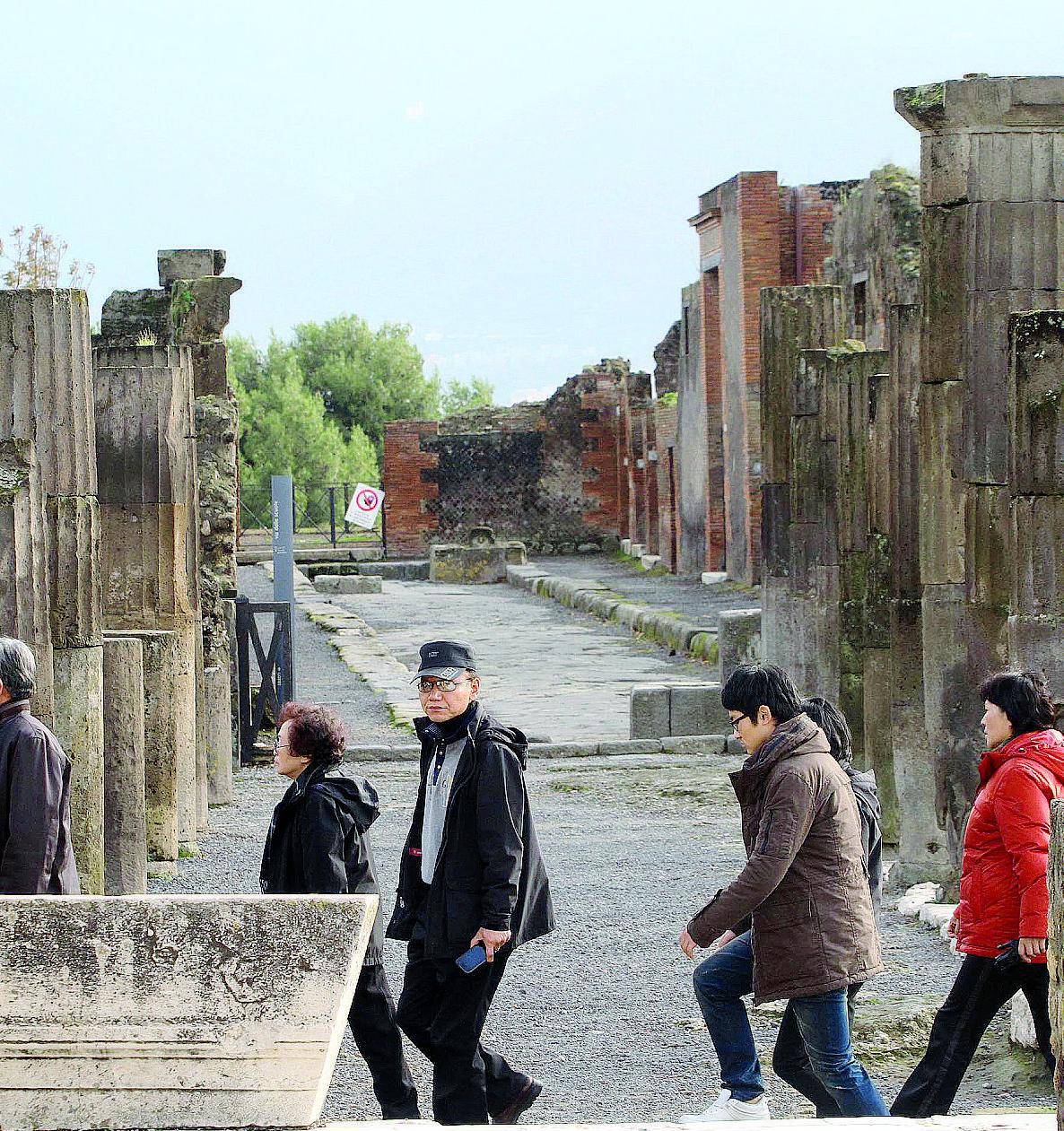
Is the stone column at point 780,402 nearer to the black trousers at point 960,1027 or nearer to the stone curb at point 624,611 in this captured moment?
the stone curb at point 624,611

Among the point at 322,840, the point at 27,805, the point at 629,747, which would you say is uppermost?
the point at 27,805

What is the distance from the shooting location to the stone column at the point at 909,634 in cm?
902

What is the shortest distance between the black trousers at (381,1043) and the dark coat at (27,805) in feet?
2.95

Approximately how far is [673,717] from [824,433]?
3.15 meters

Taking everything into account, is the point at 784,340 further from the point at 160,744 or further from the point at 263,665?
the point at 160,744

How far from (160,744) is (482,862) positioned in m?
4.33

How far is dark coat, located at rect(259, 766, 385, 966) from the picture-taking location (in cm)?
524

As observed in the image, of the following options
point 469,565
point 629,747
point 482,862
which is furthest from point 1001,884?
point 469,565

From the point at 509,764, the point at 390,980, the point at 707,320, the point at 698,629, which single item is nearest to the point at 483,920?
the point at 509,764

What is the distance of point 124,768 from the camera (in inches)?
321

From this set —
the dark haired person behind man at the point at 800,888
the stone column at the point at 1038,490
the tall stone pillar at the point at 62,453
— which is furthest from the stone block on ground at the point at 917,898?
the tall stone pillar at the point at 62,453

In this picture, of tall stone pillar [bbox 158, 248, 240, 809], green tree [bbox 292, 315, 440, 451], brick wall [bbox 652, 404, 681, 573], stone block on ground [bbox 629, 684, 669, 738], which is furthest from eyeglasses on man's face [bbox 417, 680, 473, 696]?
green tree [bbox 292, 315, 440, 451]

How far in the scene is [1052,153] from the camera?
8148 millimetres

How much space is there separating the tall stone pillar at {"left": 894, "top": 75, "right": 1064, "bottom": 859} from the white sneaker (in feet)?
9.57
